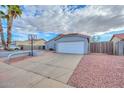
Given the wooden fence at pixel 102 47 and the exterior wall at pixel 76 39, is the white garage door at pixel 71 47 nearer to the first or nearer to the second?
the exterior wall at pixel 76 39

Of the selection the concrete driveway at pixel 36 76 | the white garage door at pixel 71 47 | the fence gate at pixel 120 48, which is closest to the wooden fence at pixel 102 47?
the fence gate at pixel 120 48

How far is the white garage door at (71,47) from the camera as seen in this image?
12.5m

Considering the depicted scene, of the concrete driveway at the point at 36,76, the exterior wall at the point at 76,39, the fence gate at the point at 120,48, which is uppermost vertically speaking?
the exterior wall at the point at 76,39

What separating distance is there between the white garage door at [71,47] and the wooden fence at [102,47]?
2.67 metres

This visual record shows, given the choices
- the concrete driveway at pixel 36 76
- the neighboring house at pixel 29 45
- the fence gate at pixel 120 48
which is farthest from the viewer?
the neighboring house at pixel 29 45

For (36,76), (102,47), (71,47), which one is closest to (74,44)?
(71,47)

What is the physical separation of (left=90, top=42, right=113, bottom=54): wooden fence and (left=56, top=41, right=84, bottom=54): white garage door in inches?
105

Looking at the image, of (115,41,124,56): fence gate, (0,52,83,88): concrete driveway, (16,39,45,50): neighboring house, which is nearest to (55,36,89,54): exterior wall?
(115,41,124,56): fence gate

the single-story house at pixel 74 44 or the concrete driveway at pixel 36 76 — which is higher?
the single-story house at pixel 74 44

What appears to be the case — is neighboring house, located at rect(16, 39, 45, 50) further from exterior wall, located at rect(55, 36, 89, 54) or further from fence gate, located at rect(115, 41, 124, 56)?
fence gate, located at rect(115, 41, 124, 56)

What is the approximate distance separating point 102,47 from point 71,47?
14.0 feet

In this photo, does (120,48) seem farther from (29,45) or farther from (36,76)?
(29,45)

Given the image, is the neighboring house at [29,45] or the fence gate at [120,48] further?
the neighboring house at [29,45]
